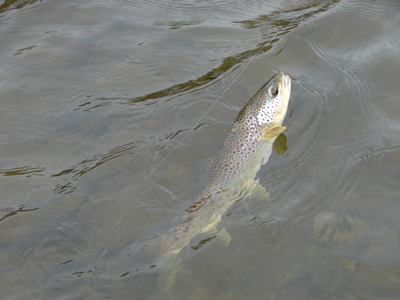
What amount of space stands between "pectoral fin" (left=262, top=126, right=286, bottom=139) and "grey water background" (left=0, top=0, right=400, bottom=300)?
0.14 meters

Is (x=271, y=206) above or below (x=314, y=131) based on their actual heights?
below

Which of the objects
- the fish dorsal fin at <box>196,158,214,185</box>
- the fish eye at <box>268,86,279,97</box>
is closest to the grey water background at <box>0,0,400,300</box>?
the fish dorsal fin at <box>196,158,214,185</box>

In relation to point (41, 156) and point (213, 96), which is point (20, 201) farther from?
point (213, 96)

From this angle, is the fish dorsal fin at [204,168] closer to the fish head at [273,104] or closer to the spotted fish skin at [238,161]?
the spotted fish skin at [238,161]

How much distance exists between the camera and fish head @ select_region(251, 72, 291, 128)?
180 inches

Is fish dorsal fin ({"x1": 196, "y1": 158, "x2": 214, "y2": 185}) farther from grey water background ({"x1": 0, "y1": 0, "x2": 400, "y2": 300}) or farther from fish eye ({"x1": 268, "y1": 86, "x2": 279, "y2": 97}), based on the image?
fish eye ({"x1": 268, "y1": 86, "x2": 279, "y2": 97})

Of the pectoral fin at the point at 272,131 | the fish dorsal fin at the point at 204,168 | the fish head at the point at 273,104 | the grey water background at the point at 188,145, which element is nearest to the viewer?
the grey water background at the point at 188,145

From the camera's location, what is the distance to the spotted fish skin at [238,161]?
364 cm

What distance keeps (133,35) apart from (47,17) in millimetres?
1838

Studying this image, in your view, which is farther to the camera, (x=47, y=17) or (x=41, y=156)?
(x=47, y=17)

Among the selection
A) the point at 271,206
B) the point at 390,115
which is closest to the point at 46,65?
the point at 271,206

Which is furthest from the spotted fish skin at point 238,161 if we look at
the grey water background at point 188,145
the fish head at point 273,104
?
the grey water background at point 188,145

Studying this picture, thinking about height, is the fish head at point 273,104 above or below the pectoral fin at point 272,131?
above

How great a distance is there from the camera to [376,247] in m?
3.32
